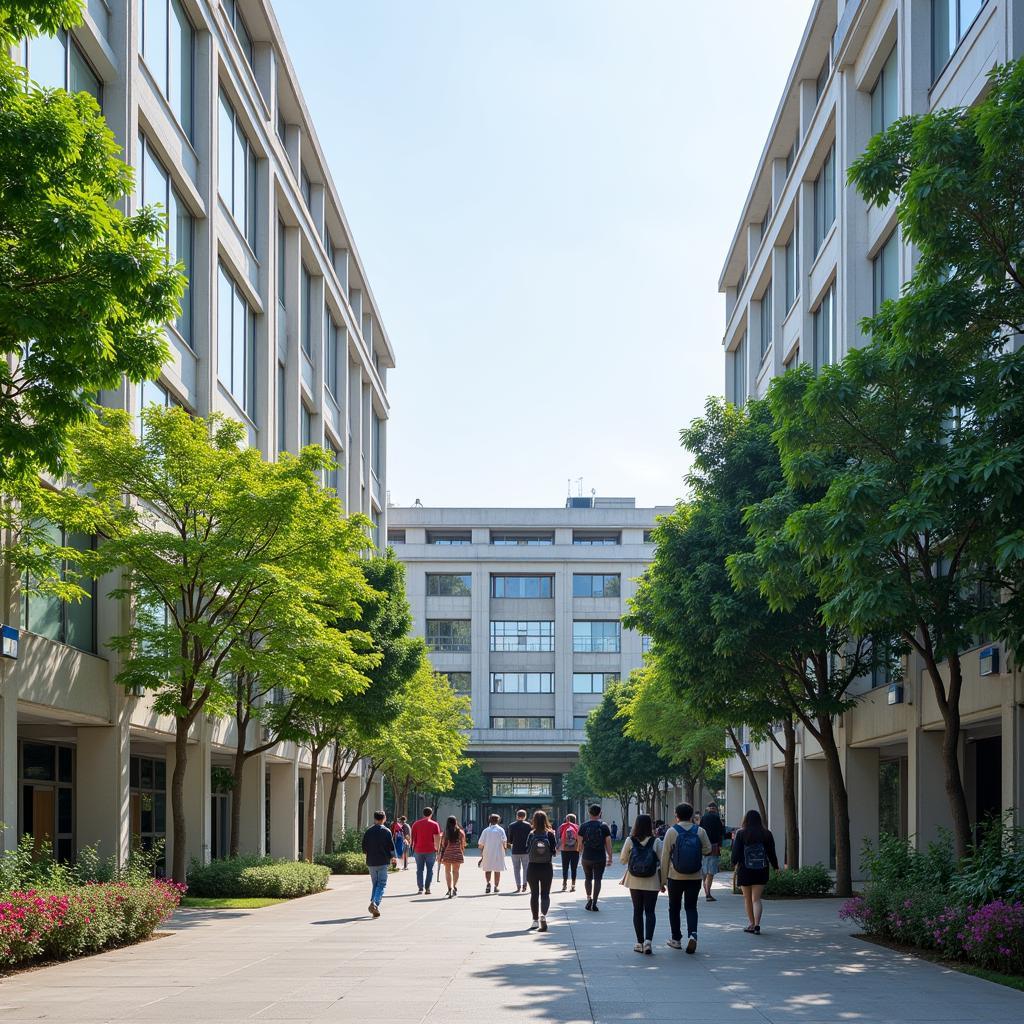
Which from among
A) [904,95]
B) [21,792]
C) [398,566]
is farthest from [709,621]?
[398,566]

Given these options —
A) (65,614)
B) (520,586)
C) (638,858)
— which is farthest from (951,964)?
(520,586)

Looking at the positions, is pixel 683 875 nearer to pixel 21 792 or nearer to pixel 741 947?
pixel 741 947

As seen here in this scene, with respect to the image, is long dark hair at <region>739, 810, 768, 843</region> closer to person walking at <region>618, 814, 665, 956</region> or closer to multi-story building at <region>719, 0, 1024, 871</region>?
person walking at <region>618, 814, 665, 956</region>

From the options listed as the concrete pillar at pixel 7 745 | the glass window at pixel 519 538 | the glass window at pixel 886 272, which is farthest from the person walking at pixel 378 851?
the glass window at pixel 519 538

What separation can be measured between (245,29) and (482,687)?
191 feet

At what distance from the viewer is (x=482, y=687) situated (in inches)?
3565

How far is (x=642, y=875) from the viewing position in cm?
1588

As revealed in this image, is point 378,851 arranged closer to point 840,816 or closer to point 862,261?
point 840,816

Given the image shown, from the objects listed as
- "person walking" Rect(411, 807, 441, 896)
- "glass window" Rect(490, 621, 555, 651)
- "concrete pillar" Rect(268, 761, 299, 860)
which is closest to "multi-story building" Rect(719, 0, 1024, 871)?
"person walking" Rect(411, 807, 441, 896)

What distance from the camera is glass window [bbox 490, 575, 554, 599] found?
3656 inches

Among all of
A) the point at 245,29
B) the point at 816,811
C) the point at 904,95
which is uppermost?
the point at 245,29

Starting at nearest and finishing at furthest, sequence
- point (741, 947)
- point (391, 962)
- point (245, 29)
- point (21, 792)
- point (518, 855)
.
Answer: point (391, 962), point (741, 947), point (21, 792), point (518, 855), point (245, 29)

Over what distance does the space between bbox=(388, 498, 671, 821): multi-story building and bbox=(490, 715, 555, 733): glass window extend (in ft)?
Answer: 0.21

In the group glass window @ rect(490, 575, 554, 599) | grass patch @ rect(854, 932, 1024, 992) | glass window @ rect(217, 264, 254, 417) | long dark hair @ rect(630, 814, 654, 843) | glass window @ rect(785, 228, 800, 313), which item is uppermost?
glass window @ rect(785, 228, 800, 313)
